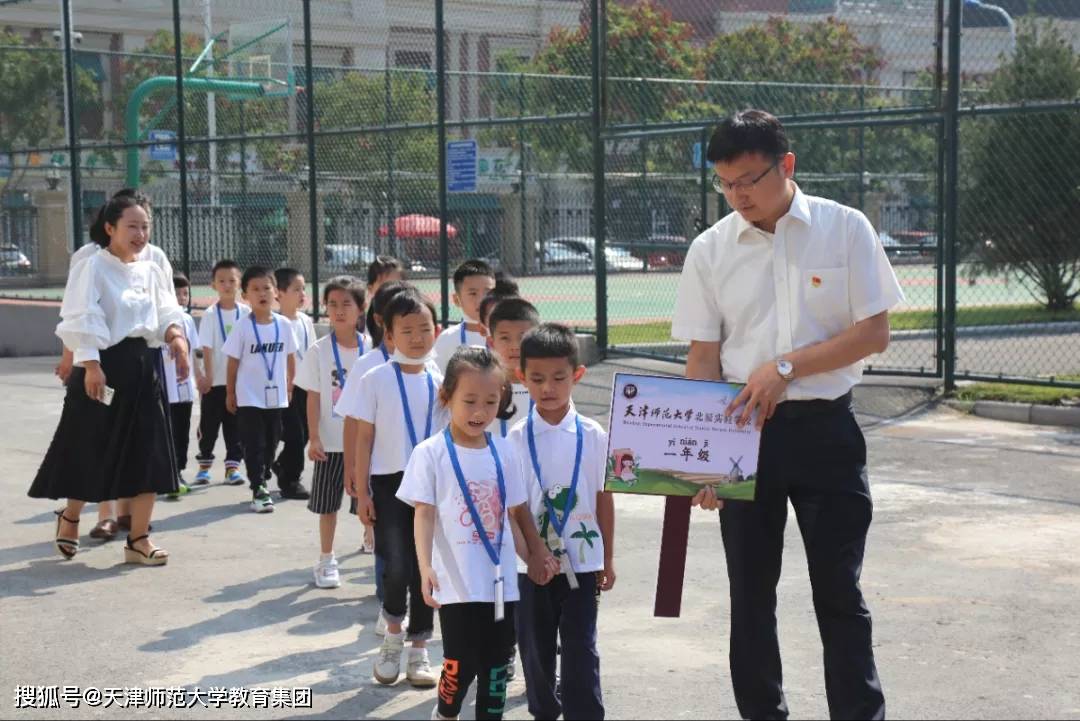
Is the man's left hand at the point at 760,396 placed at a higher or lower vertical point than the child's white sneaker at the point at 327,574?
higher

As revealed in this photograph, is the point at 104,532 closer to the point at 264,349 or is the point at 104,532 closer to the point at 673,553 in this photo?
the point at 264,349

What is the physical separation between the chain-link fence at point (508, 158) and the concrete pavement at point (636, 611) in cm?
452

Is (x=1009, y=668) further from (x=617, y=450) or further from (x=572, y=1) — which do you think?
(x=572, y=1)

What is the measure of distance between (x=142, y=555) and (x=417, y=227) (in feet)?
32.4

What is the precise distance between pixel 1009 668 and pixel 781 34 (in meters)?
22.1

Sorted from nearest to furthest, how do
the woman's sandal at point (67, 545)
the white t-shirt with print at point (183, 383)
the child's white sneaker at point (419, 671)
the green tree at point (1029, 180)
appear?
the child's white sneaker at point (419, 671) < the woman's sandal at point (67, 545) < the white t-shirt with print at point (183, 383) < the green tree at point (1029, 180)

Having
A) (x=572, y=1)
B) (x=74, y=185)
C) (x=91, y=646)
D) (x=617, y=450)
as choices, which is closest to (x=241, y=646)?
(x=91, y=646)

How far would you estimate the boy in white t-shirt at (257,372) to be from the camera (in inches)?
359

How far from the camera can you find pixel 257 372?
9.14m

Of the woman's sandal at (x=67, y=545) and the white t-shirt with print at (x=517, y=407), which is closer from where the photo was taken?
the white t-shirt with print at (x=517, y=407)

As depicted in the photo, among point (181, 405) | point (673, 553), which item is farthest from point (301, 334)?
point (673, 553)

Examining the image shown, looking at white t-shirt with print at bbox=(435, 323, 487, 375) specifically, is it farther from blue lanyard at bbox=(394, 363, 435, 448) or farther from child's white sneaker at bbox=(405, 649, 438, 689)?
child's white sneaker at bbox=(405, 649, 438, 689)

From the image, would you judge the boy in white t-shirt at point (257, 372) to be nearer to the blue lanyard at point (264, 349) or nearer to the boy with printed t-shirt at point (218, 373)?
the blue lanyard at point (264, 349)

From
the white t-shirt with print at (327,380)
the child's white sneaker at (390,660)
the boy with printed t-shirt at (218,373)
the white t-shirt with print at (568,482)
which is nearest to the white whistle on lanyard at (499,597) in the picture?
the white t-shirt with print at (568,482)
